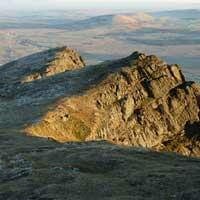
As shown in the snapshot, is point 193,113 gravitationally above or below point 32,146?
below

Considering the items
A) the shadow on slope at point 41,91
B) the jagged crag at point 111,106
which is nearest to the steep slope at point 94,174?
the jagged crag at point 111,106

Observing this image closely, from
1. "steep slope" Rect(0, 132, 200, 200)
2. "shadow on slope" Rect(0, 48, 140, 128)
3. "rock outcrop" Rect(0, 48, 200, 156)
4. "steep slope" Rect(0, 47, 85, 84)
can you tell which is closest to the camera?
"steep slope" Rect(0, 132, 200, 200)

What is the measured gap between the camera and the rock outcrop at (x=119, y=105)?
275ft

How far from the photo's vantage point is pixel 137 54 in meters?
110

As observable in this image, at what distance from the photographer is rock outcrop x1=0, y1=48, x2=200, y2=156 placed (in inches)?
3297

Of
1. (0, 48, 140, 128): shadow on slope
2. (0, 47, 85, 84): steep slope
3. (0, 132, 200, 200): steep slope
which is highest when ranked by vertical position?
(0, 132, 200, 200): steep slope

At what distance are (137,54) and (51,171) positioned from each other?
69659 millimetres

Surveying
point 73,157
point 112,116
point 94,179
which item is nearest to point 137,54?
point 112,116

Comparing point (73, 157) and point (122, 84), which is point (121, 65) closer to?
point (122, 84)

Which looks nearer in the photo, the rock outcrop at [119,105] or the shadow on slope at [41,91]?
the shadow on slope at [41,91]

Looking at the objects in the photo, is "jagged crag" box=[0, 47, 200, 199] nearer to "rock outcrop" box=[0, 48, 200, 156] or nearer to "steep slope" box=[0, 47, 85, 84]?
"rock outcrop" box=[0, 48, 200, 156]

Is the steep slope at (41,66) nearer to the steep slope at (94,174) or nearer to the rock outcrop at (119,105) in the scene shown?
the rock outcrop at (119,105)

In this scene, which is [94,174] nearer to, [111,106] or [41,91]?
[111,106]

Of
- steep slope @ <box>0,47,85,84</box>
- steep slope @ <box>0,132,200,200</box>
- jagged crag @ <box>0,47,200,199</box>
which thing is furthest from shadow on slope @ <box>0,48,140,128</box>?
steep slope @ <box>0,132,200,200</box>
